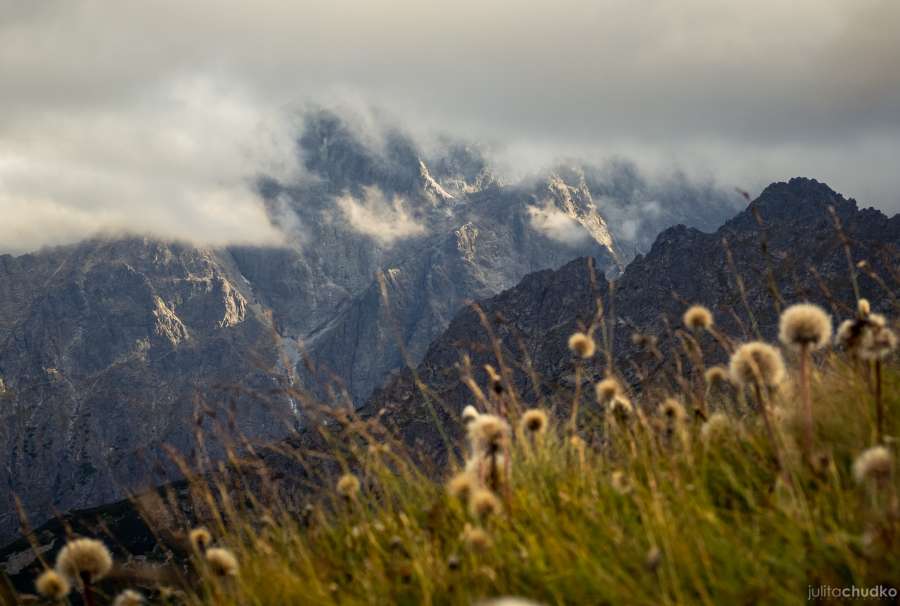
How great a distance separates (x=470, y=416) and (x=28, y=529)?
3.89 meters

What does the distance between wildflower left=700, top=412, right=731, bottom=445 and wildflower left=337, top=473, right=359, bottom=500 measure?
9.23ft

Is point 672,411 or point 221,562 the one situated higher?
point 672,411

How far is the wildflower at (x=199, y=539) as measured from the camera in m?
5.91

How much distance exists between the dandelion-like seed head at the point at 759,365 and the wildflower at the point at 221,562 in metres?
3.79

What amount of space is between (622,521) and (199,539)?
343 cm

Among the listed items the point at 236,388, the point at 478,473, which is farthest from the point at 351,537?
the point at 236,388

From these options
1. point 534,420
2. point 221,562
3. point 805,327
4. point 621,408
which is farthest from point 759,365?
point 221,562

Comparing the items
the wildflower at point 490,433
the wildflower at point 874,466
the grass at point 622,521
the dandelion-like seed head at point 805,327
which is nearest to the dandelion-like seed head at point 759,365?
the grass at point 622,521

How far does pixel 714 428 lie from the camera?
632 centimetres

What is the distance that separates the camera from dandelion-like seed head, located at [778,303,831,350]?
4895 millimetres

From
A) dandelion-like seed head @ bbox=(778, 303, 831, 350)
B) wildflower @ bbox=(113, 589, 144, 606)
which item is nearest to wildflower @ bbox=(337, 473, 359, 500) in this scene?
wildflower @ bbox=(113, 589, 144, 606)

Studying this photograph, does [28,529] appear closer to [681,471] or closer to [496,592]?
[496,592]

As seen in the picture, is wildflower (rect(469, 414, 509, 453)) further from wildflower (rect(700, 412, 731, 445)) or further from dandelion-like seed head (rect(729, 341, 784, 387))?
dandelion-like seed head (rect(729, 341, 784, 387))

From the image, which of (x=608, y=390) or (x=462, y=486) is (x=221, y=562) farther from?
(x=608, y=390)
